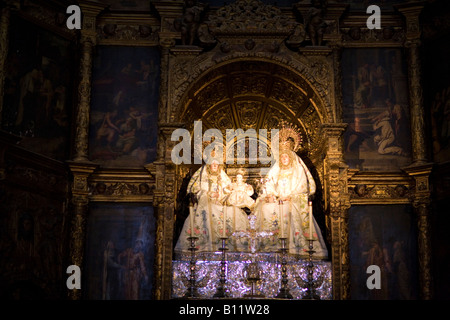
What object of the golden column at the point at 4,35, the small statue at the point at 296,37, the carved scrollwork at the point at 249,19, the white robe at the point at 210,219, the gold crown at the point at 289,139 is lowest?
the white robe at the point at 210,219

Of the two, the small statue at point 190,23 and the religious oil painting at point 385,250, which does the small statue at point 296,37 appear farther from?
the religious oil painting at point 385,250

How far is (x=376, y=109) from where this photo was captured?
15.3 m

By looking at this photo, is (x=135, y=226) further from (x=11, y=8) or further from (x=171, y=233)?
(x=11, y=8)

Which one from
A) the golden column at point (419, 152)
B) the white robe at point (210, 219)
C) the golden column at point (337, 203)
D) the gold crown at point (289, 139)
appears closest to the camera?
the golden column at point (337, 203)

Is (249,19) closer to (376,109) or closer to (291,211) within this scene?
(376,109)

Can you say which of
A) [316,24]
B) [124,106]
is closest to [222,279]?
[124,106]

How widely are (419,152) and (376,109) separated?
1.43 meters

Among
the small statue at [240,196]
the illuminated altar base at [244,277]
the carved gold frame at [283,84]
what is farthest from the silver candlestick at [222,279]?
the small statue at [240,196]

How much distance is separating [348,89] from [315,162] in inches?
74.5

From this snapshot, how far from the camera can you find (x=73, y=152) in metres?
14.9

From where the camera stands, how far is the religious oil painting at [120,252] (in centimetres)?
1437

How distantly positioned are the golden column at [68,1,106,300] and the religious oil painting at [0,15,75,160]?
0.31 m

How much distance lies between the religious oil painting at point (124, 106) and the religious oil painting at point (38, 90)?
0.65 m

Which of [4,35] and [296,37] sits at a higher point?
[296,37]
